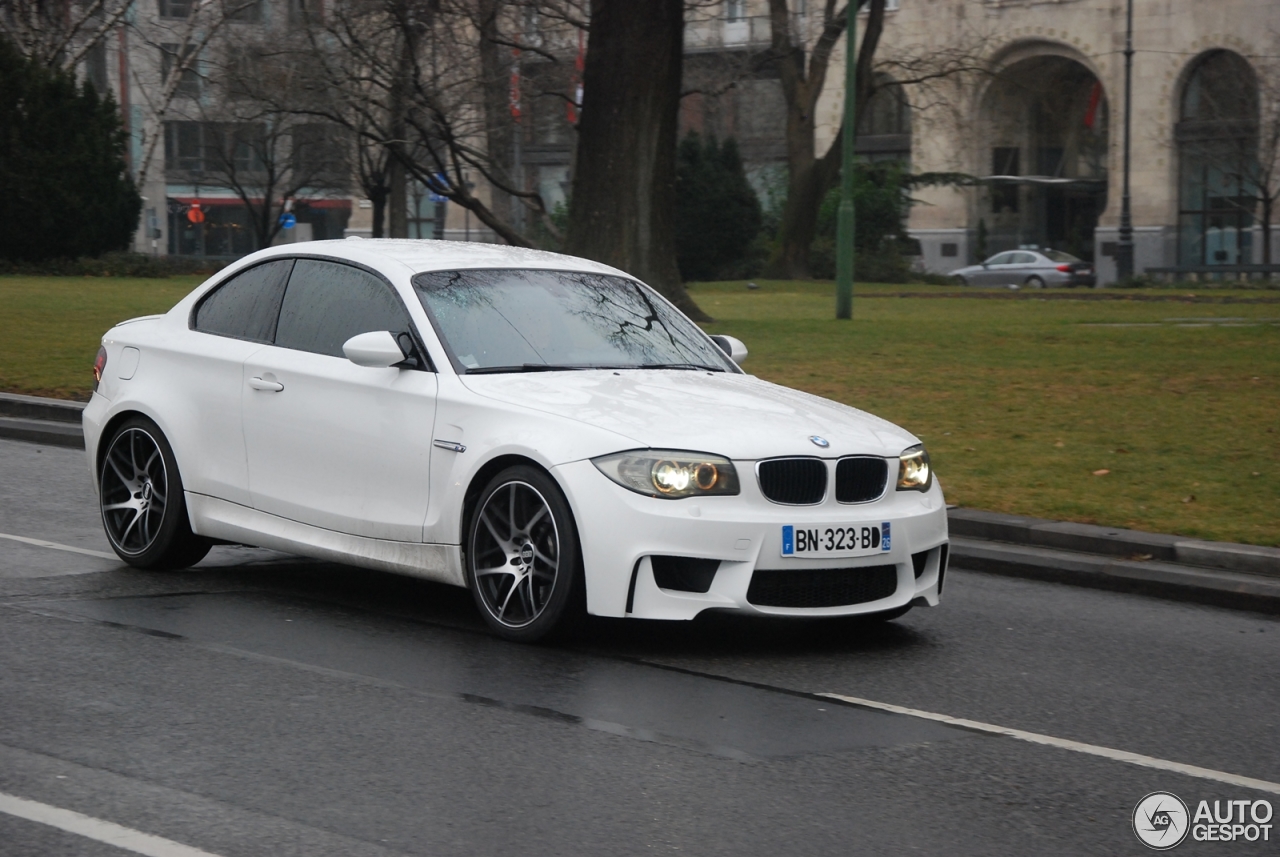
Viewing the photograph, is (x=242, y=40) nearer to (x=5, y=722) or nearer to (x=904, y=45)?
(x=904, y=45)

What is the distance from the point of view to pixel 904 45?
64.5 metres

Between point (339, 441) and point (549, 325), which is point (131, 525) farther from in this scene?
point (549, 325)

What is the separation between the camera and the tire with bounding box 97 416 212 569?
8414 millimetres

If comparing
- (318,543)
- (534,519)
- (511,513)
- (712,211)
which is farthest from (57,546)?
(712,211)

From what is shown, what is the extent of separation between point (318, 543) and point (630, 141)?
15.8m

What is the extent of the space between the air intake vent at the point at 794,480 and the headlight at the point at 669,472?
149 millimetres

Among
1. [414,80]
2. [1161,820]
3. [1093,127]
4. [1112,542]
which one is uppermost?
[1093,127]

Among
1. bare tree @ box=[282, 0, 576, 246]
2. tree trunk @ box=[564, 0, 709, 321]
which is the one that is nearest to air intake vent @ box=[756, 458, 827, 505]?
tree trunk @ box=[564, 0, 709, 321]

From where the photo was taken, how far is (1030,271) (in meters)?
54.1

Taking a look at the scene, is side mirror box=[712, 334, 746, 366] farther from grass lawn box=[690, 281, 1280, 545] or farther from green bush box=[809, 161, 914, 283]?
green bush box=[809, 161, 914, 283]

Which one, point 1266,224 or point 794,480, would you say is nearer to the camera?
point 794,480

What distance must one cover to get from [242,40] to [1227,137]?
2948 cm

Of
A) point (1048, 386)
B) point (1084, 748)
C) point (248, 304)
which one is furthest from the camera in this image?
point (1048, 386)

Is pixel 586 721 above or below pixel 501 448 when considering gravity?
below
